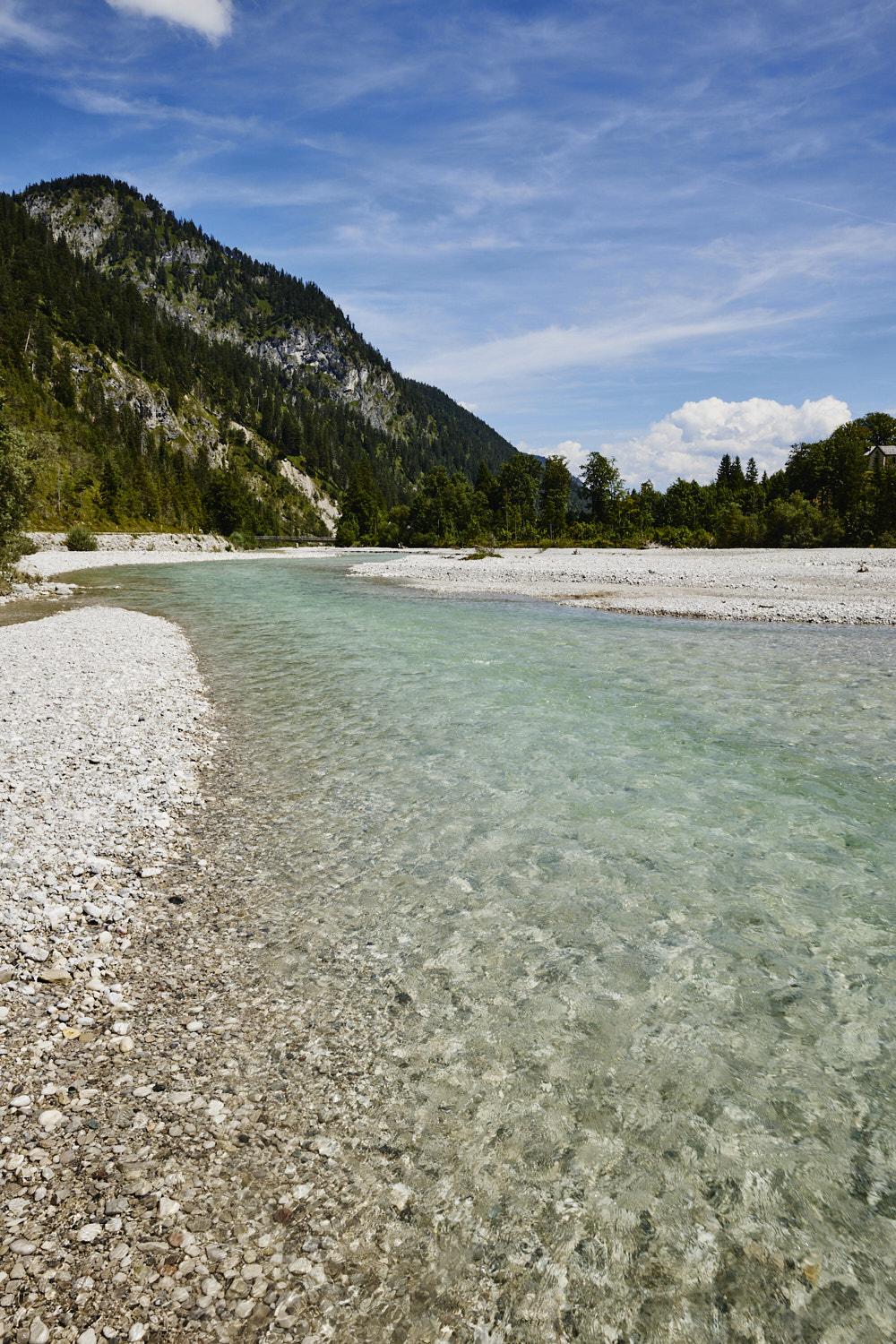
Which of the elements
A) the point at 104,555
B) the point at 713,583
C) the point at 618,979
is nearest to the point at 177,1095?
the point at 618,979

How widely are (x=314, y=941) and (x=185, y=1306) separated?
316 cm

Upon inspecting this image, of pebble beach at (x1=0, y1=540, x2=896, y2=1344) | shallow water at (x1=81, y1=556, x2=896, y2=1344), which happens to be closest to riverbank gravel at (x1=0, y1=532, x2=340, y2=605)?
shallow water at (x1=81, y1=556, x2=896, y2=1344)

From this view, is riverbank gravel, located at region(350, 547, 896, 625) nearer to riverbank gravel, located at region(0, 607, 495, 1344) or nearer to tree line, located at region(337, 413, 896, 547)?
tree line, located at region(337, 413, 896, 547)

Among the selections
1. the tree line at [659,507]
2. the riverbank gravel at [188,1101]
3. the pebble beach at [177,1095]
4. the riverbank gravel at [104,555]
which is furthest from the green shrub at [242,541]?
the riverbank gravel at [188,1101]

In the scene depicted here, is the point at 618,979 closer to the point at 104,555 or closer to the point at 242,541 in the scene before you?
the point at 104,555

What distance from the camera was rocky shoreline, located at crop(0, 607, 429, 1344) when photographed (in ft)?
10.4

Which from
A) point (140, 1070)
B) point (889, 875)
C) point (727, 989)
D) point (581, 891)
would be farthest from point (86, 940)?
point (889, 875)

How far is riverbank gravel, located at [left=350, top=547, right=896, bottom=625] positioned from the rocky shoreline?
26435mm

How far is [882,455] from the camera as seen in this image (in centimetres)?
9519

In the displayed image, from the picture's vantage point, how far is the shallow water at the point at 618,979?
350 centimetres

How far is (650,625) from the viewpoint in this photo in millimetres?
26328

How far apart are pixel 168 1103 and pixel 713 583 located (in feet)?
136

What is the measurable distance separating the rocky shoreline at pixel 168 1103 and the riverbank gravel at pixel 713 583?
26.4m

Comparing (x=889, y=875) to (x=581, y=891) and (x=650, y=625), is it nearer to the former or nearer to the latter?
(x=581, y=891)
